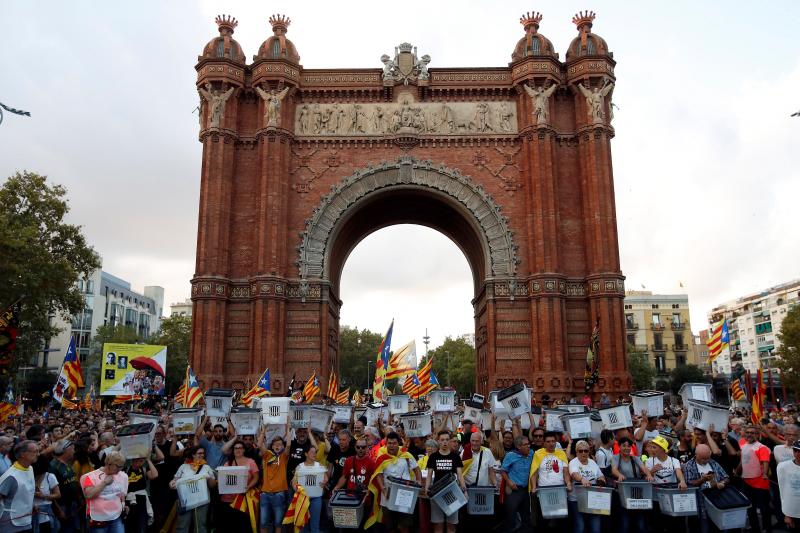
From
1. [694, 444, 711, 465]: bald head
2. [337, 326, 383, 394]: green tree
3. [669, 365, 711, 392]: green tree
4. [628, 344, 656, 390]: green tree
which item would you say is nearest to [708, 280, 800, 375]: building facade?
[669, 365, 711, 392]: green tree

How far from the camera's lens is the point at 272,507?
938 centimetres

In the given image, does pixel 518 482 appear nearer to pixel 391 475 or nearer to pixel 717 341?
pixel 391 475

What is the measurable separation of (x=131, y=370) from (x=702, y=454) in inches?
1002

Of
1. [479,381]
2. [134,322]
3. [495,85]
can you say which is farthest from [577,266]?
[134,322]

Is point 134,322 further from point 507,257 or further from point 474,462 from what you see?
point 474,462

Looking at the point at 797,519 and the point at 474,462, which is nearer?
the point at 797,519

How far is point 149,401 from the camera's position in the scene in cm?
2933

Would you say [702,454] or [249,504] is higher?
[702,454]

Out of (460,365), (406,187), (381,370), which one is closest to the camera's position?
→ (381,370)

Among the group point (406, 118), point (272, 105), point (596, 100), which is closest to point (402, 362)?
point (406, 118)

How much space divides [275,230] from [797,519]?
24.1 meters

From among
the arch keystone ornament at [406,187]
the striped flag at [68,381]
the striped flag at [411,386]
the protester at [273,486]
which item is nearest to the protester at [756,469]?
the protester at [273,486]

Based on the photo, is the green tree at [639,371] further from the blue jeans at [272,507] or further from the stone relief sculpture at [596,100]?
the blue jeans at [272,507]

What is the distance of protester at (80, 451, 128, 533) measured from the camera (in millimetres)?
7699
